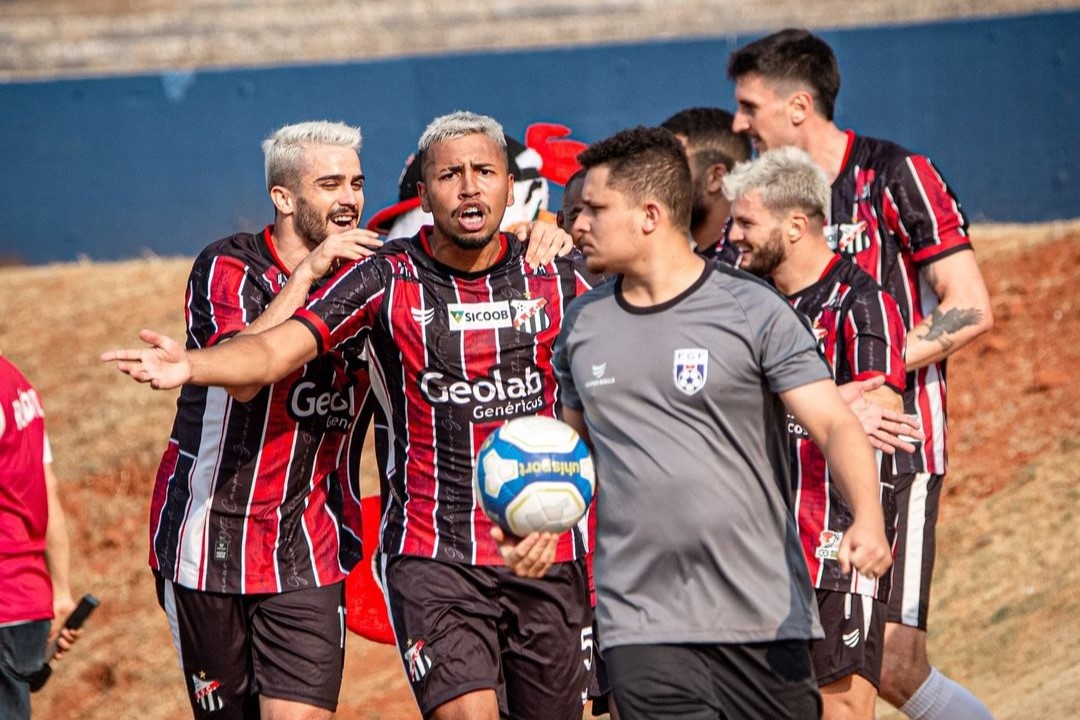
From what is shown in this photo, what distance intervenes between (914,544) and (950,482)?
641cm

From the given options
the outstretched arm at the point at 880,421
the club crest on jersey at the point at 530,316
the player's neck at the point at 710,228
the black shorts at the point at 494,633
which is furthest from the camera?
the player's neck at the point at 710,228

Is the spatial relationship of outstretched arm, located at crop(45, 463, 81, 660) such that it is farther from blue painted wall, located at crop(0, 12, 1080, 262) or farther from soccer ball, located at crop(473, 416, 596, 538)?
blue painted wall, located at crop(0, 12, 1080, 262)

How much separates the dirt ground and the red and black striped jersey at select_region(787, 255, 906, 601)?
2.33m

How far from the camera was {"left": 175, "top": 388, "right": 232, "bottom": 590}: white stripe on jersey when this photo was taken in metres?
6.52

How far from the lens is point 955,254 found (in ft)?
22.4

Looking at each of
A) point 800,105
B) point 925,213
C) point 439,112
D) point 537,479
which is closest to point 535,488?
point 537,479

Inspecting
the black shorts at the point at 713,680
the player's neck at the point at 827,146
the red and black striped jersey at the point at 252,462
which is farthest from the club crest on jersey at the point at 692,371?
the player's neck at the point at 827,146

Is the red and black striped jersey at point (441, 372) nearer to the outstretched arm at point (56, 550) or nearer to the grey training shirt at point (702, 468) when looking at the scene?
the grey training shirt at point (702, 468)

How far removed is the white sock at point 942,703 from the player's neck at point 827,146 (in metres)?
2.27

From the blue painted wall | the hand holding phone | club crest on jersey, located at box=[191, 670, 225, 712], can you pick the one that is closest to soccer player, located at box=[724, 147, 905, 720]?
club crest on jersey, located at box=[191, 670, 225, 712]

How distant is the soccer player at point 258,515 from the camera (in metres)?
6.49

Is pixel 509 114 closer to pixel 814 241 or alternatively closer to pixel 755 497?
pixel 814 241

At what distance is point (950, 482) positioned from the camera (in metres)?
12.9

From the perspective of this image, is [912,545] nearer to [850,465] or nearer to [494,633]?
[494,633]
